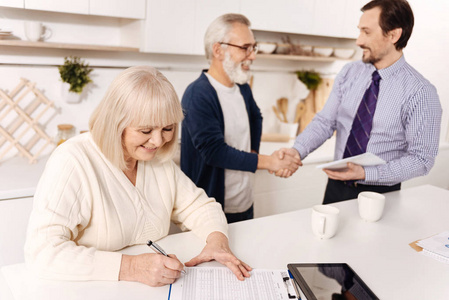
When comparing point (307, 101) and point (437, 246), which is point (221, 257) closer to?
point (437, 246)

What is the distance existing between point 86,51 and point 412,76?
1835mm

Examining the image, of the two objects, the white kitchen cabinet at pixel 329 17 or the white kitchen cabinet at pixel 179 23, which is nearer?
the white kitchen cabinet at pixel 179 23

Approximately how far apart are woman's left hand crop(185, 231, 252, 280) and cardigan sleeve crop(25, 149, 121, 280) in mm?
232

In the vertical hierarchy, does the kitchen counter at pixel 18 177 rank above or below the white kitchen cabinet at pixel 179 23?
below

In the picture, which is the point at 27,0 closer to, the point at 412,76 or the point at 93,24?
the point at 93,24

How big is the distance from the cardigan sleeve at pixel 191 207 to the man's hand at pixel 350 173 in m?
0.66

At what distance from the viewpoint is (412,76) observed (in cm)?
186

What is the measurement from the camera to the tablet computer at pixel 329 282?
104 cm

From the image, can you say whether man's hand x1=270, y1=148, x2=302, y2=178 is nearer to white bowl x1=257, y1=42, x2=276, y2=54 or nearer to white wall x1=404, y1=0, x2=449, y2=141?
white bowl x1=257, y1=42, x2=276, y2=54

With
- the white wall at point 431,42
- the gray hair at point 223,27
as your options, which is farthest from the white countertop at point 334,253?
the white wall at point 431,42

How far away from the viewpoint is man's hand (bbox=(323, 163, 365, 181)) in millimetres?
1850

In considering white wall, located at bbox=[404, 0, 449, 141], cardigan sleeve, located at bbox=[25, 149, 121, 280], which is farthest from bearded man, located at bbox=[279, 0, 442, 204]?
white wall, located at bbox=[404, 0, 449, 141]

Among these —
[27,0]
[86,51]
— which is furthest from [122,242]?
[86,51]

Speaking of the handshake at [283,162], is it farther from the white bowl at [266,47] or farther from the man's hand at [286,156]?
the white bowl at [266,47]
